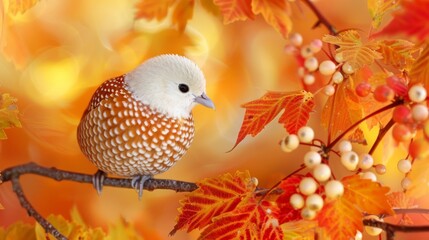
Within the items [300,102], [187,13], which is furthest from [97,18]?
[300,102]

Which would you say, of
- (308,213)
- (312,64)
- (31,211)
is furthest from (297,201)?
(31,211)

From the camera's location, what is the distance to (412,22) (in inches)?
10.0

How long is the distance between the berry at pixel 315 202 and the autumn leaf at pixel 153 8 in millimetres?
187

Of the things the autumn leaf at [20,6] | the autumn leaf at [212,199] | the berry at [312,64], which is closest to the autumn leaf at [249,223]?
the autumn leaf at [212,199]

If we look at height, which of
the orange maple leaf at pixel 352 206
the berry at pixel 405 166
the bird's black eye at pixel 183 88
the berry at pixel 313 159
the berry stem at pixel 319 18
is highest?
the berry stem at pixel 319 18

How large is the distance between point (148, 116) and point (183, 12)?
0.09m

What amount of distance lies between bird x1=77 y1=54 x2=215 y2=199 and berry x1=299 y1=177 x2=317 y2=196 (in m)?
0.10

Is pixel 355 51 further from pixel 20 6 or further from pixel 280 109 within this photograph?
pixel 20 6

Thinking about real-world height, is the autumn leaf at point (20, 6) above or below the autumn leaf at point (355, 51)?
above

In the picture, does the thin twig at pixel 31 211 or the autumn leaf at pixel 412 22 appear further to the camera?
the thin twig at pixel 31 211

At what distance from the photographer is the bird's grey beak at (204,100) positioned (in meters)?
0.37

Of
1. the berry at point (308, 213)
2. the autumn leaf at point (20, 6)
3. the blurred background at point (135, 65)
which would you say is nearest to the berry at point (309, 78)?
the blurred background at point (135, 65)

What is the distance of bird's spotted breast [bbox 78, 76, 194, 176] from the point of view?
382 mm

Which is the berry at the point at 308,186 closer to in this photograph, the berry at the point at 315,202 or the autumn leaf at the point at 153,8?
the berry at the point at 315,202
